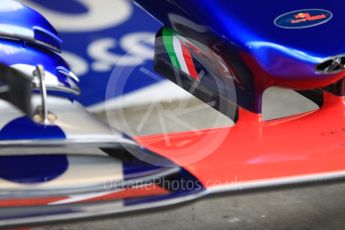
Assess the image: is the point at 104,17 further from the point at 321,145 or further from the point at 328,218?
the point at 321,145

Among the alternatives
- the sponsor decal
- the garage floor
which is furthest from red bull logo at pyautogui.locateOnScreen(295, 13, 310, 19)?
the garage floor

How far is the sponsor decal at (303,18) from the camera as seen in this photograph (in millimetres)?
1103

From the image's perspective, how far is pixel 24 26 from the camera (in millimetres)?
999

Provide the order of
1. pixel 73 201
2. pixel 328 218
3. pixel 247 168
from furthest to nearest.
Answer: pixel 328 218 < pixel 247 168 < pixel 73 201

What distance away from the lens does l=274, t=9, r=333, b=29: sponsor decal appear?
1103 millimetres

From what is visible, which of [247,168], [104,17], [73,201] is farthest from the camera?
[104,17]

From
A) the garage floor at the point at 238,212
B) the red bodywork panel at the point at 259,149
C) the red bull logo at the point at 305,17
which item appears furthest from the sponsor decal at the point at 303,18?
the garage floor at the point at 238,212

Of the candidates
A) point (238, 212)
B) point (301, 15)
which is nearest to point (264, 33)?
point (301, 15)

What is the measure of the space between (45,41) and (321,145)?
580 mm

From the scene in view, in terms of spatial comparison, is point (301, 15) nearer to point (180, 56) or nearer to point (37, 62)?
point (180, 56)

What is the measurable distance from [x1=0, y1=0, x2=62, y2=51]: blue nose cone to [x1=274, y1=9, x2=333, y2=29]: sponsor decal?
1.43 feet

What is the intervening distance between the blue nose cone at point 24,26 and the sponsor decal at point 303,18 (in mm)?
435

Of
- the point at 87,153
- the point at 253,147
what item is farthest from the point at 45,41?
the point at 253,147

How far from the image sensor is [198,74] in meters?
1.25
